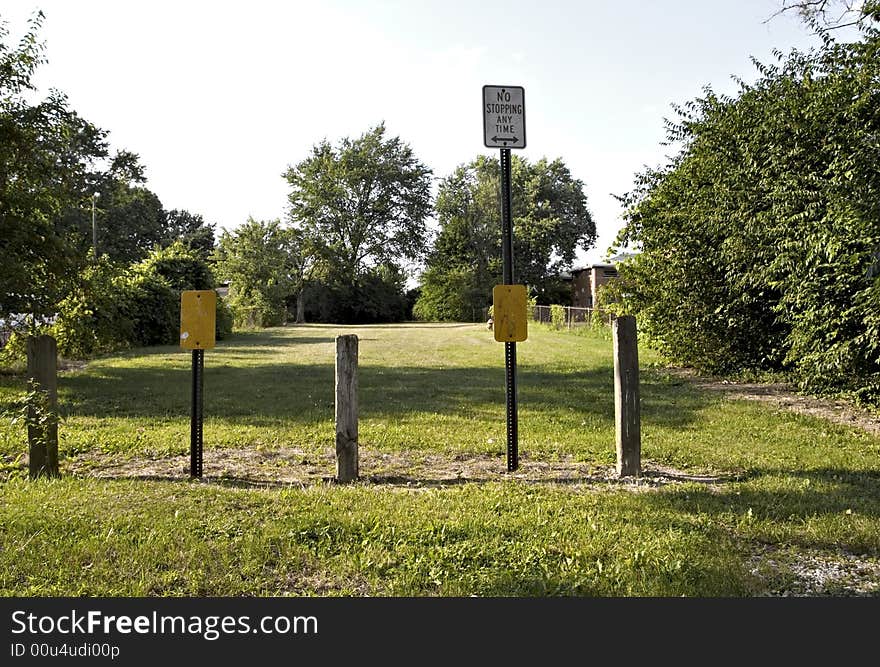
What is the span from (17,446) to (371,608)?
506cm

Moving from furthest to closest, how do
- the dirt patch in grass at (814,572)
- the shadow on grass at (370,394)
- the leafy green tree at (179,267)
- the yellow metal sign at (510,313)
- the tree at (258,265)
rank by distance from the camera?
the tree at (258,265) < the leafy green tree at (179,267) < the shadow on grass at (370,394) < the yellow metal sign at (510,313) < the dirt patch in grass at (814,572)

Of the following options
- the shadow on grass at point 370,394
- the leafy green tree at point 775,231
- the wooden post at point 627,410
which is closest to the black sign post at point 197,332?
the shadow on grass at point 370,394

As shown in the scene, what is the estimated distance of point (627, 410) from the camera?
548 centimetres

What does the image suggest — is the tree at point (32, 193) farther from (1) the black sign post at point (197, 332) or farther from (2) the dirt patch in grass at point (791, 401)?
(2) the dirt patch in grass at point (791, 401)

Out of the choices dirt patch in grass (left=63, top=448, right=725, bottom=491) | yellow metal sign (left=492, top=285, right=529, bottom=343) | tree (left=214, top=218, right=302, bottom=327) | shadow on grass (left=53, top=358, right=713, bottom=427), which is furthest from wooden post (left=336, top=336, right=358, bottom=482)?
tree (left=214, top=218, right=302, bottom=327)

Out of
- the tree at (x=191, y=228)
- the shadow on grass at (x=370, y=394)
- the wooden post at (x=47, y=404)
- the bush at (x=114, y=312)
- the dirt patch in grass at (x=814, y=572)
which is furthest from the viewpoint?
the tree at (x=191, y=228)

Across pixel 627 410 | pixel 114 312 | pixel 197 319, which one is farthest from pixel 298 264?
pixel 627 410

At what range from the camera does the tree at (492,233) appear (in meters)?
57.2

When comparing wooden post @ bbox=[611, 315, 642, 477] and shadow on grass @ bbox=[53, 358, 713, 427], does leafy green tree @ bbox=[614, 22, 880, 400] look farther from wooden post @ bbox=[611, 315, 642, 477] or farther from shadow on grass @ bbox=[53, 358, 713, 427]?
wooden post @ bbox=[611, 315, 642, 477]

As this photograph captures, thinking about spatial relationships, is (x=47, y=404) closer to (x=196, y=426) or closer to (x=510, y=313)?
(x=196, y=426)

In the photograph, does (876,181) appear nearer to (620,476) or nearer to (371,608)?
(620,476)

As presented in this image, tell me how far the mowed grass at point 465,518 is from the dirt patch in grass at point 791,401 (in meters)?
0.42

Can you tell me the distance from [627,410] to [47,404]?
172 inches

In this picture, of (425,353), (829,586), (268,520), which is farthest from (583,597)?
(425,353)
